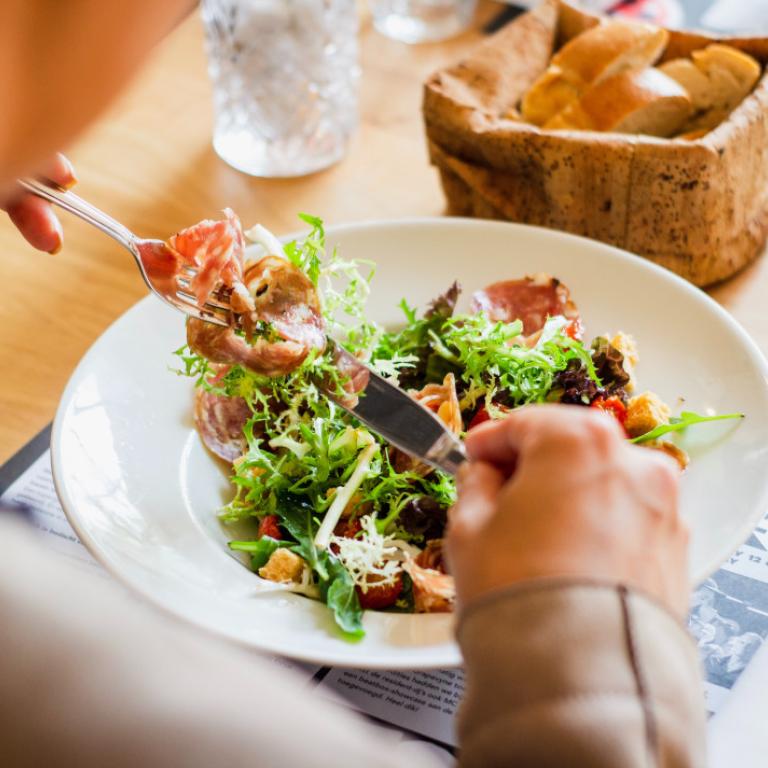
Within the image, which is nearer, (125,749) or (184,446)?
(125,749)

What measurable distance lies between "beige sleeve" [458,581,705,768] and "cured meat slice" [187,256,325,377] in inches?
21.6

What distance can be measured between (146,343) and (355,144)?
89 centimetres

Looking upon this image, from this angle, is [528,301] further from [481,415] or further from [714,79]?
[714,79]

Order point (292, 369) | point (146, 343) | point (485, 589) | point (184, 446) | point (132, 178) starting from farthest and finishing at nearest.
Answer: point (132, 178) < point (146, 343) < point (184, 446) < point (292, 369) < point (485, 589)

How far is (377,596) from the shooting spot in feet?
3.63

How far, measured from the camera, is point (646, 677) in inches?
24.7

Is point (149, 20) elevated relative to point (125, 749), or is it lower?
elevated

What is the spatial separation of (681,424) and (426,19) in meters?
1.60

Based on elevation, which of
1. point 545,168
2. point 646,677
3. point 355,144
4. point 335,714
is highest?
point 335,714

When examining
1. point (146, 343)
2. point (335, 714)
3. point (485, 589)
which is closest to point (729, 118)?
point (146, 343)

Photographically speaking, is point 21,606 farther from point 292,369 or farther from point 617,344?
point 617,344

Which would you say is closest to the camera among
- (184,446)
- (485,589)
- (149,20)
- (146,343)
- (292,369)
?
(149,20)

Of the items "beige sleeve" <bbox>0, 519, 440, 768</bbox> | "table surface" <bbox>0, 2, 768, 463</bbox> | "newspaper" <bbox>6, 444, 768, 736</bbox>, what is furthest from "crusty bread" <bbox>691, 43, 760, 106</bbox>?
"beige sleeve" <bbox>0, 519, 440, 768</bbox>

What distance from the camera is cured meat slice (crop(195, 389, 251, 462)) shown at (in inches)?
52.2
